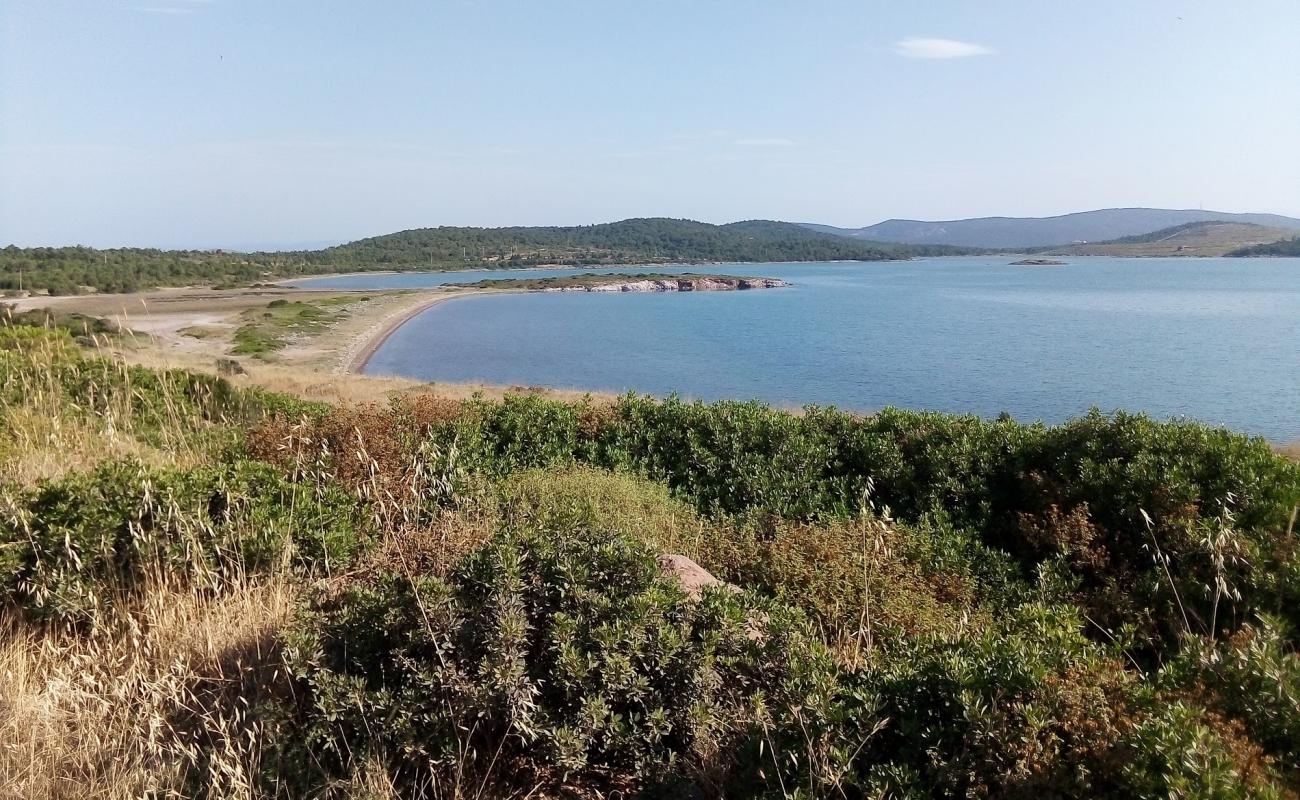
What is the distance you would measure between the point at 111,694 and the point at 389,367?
51.3m

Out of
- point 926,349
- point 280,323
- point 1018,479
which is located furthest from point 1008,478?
point 280,323

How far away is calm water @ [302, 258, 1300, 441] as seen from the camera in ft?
125

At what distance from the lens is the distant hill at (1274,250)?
559 ft

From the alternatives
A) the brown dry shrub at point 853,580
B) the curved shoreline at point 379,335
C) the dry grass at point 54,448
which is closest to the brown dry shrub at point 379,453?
the dry grass at point 54,448

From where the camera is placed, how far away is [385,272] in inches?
6924

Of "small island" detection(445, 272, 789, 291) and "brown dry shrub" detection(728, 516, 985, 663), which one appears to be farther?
"small island" detection(445, 272, 789, 291)

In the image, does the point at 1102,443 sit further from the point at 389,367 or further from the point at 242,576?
the point at 389,367

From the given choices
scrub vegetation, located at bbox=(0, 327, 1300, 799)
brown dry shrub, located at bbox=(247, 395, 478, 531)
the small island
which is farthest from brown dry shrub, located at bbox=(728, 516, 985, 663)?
the small island

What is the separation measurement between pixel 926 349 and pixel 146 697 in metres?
55.8

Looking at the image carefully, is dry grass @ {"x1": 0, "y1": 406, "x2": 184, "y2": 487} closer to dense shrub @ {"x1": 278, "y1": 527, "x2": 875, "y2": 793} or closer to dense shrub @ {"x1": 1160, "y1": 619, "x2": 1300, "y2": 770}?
dense shrub @ {"x1": 278, "y1": 527, "x2": 875, "y2": 793}

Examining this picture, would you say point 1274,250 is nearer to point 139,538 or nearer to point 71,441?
point 71,441

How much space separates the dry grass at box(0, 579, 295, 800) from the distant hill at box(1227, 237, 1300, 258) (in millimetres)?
211498

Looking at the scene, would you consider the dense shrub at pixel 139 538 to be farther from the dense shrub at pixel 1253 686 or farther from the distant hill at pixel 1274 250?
the distant hill at pixel 1274 250

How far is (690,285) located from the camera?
138125 millimetres
